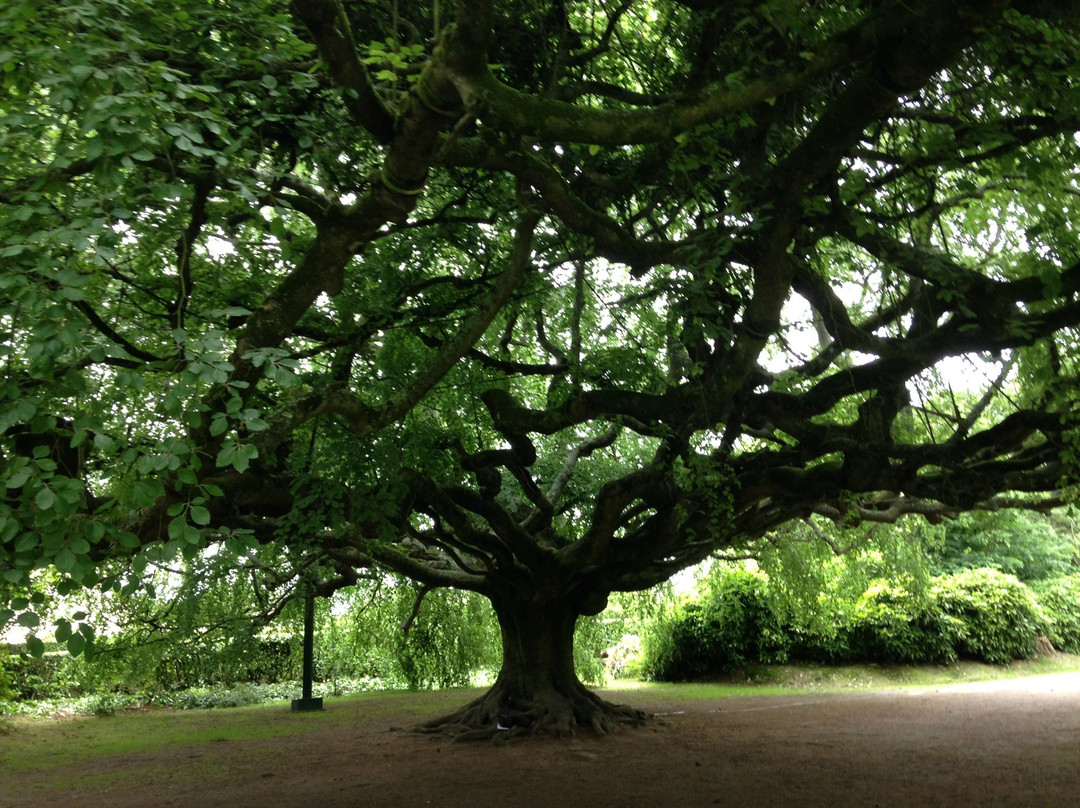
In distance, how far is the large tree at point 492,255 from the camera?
3674 mm

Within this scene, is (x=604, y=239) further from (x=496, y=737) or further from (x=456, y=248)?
(x=496, y=737)

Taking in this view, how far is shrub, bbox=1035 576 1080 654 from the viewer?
2080 centimetres

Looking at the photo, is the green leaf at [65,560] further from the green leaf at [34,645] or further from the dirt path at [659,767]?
the dirt path at [659,767]

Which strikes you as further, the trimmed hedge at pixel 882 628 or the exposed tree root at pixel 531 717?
the trimmed hedge at pixel 882 628

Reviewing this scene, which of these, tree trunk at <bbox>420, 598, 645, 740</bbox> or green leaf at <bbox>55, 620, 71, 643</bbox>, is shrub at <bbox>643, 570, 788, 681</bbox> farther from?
green leaf at <bbox>55, 620, 71, 643</bbox>

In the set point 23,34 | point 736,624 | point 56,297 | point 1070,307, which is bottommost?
point 736,624

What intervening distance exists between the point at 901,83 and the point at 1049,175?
1305 millimetres

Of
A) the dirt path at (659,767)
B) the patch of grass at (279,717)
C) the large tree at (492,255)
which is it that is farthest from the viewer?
the patch of grass at (279,717)

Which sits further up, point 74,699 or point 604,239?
point 604,239

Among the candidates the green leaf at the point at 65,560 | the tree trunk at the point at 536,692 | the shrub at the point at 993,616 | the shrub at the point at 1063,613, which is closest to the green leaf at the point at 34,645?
the green leaf at the point at 65,560

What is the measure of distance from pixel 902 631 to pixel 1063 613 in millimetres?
5022

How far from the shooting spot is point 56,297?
3174 mm

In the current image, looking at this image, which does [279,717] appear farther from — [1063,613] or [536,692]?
[1063,613]

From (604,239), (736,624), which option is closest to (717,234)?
(604,239)
